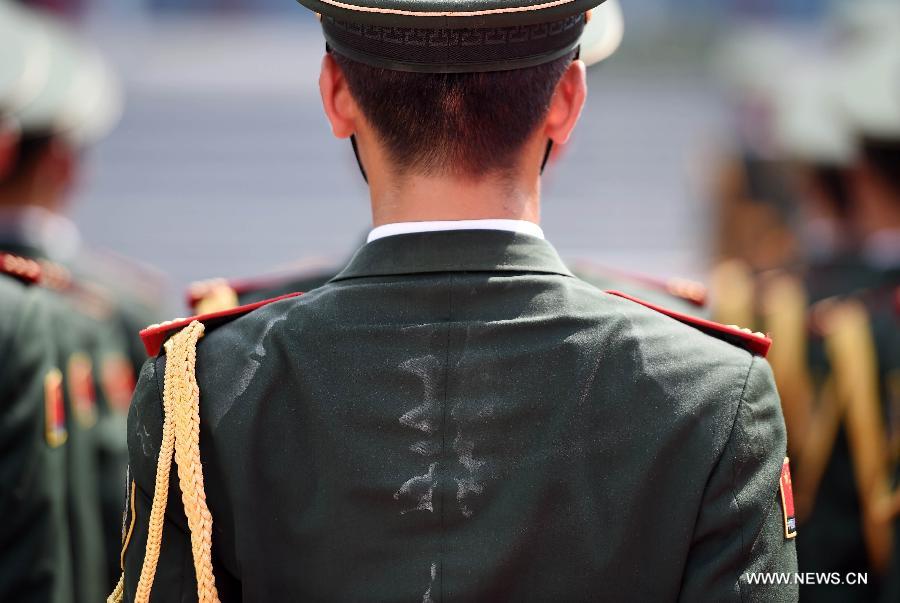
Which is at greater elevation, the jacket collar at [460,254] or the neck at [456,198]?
the neck at [456,198]

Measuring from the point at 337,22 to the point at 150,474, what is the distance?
27.1 inches

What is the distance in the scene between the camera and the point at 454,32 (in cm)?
159

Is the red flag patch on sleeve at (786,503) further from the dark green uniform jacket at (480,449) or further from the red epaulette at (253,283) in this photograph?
A: the red epaulette at (253,283)

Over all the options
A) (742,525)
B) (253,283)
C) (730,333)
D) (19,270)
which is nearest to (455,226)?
(730,333)

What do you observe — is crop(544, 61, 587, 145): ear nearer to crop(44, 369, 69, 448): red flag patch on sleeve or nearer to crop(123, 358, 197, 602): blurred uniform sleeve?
crop(123, 358, 197, 602): blurred uniform sleeve

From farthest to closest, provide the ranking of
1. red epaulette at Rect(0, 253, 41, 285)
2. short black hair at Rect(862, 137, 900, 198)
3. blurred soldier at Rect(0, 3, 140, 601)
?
short black hair at Rect(862, 137, 900, 198)
blurred soldier at Rect(0, 3, 140, 601)
red epaulette at Rect(0, 253, 41, 285)

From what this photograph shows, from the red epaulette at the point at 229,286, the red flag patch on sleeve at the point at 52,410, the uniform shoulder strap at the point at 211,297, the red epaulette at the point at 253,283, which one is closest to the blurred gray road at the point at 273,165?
the red epaulette at the point at 253,283

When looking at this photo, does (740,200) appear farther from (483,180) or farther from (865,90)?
(483,180)

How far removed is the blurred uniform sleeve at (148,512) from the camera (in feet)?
5.38

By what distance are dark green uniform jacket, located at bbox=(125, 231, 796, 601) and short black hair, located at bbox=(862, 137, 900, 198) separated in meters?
2.39

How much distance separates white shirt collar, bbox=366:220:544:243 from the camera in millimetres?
1649

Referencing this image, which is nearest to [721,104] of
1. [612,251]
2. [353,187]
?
[612,251]

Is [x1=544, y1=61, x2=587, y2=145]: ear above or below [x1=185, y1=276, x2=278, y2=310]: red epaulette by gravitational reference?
above

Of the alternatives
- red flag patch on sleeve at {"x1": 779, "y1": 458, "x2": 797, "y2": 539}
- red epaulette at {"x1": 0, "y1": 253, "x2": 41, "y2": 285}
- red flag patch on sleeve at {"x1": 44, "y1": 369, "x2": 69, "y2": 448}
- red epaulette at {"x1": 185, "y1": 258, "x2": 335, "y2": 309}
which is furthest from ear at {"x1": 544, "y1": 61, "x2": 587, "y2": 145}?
red flag patch on sleeve at {"x1": 44, "y1": 369, "x2": 69, "y2": 448}
